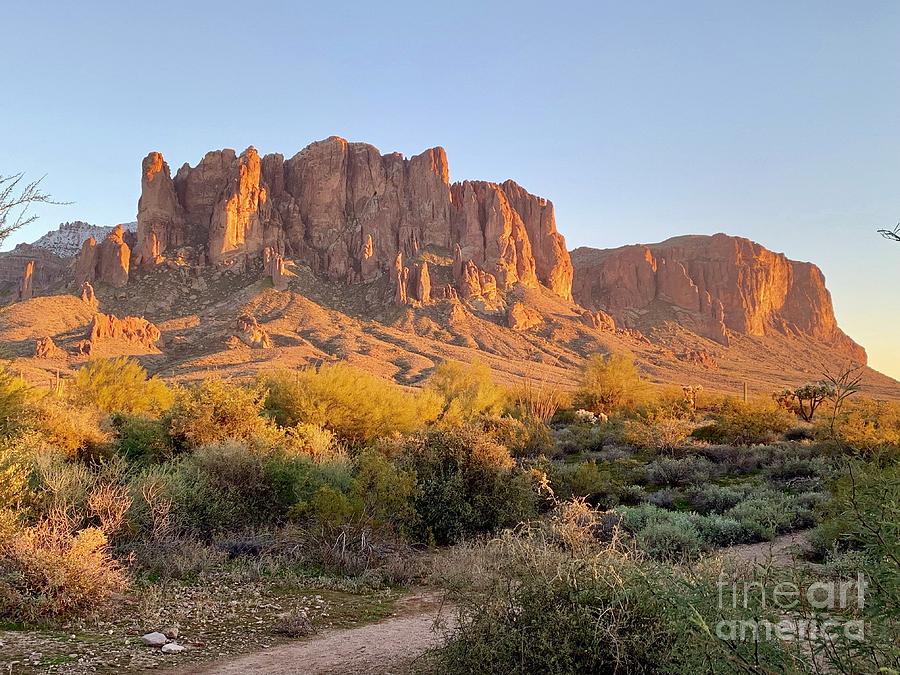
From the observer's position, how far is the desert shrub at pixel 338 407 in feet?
71.8

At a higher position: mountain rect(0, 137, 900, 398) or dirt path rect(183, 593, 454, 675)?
mountain rect(0, 137, 900, 398)

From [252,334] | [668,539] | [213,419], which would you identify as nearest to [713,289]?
[252,334]

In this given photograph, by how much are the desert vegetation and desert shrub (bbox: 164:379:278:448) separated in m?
0.06

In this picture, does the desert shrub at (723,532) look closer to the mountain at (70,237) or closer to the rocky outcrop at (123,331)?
the rocky outcrop at (123,331)

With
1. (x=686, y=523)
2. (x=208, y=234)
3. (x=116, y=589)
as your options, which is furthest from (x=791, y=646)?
(x=208, y=234)

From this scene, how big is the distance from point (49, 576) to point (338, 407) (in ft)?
48.4

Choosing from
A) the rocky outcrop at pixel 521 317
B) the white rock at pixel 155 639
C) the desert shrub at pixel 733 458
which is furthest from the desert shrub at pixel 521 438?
the rocky outcrop at pixel 521 317

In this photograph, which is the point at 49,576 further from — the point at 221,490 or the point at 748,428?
the point at 748,428

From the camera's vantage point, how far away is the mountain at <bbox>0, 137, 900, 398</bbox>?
75.8 metres

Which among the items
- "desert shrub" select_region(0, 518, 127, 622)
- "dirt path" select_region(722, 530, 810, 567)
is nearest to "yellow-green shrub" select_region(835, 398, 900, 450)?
"dirt path" select_region(722, 530, 810, 567)

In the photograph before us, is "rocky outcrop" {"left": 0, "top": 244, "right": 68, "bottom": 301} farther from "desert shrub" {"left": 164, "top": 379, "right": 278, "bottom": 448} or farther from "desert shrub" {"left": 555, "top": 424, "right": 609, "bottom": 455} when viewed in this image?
"desert shrub" {"left": 164, "top": 379, "right": 278, "bottom": 448}

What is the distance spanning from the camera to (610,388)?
1628 inches

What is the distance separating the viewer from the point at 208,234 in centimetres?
11150

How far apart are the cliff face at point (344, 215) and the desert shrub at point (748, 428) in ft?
249
